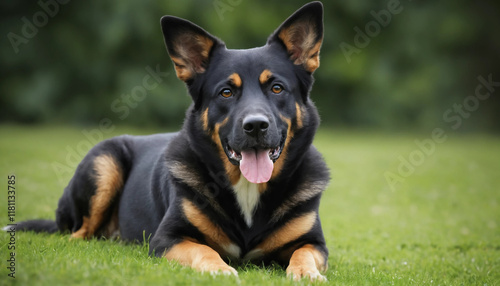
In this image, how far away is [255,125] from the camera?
4.21 metres

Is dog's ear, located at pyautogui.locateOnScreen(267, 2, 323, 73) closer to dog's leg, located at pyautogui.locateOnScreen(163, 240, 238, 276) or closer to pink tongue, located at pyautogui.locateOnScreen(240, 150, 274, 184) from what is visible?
pink tongue, located at pyautogui.locateOnScreen(240, 150, 274, 184)

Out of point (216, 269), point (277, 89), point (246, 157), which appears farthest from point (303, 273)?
point (277, 89)

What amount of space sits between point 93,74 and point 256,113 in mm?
22494

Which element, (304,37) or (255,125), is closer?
(255,125)

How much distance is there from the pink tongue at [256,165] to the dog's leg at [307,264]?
714 millimetres

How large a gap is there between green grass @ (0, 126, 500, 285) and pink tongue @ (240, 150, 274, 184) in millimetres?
808

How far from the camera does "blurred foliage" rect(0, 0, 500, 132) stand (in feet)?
79.5

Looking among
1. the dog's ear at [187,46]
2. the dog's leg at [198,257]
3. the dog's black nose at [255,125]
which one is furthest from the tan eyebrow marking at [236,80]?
the dog's leg at [198,257]

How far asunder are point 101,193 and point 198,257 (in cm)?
221

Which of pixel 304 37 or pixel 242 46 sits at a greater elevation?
pixel 304 37

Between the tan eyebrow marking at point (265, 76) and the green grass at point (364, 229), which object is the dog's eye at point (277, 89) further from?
the green grass at point (364, 229)

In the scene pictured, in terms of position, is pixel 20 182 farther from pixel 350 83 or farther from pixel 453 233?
pixel 350 83

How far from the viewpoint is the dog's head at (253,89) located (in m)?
4.40

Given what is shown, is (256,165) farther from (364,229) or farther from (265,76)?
(364,229)
